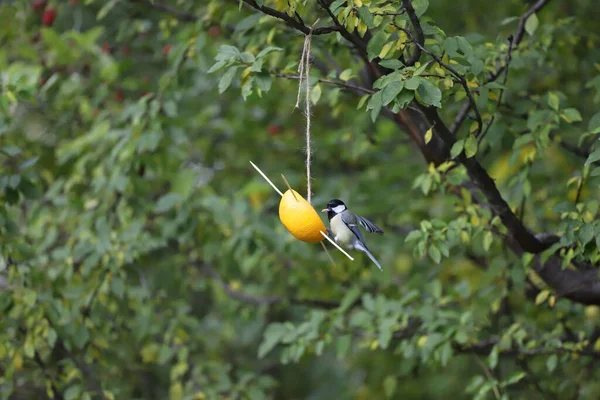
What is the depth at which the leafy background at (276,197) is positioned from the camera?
2.35 metres

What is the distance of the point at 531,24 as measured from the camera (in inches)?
101

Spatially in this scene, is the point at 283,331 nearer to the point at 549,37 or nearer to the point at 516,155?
the point at 516,155

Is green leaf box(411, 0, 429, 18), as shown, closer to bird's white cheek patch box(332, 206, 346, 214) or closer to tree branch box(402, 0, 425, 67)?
tree branch box(402, 0, 425, 67)

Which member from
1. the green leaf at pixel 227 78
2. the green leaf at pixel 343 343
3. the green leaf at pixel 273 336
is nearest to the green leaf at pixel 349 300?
the green leaf at pixel 343 343

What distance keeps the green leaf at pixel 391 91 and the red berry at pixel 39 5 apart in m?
2.85

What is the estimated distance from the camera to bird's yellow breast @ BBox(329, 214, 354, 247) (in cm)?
189

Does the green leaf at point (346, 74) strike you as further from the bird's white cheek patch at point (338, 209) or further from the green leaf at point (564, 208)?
the green leaf at point (564, 208)

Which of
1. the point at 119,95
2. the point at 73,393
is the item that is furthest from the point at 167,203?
the point at 119,95

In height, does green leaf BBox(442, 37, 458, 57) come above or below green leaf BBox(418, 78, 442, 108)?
above

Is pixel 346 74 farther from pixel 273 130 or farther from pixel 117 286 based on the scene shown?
pixel 273 130

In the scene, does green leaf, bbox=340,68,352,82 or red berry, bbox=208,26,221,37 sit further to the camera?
red berry, bbox=208,26,221,37

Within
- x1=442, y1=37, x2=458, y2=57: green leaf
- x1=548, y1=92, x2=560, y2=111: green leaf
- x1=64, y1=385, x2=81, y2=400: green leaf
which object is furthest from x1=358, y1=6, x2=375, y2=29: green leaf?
x1=64, y1=385, x2=81, y2=400: green leaf

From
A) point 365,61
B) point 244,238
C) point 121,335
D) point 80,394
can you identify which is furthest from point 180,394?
point 365,61

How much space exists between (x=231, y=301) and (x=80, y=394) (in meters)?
1.19
